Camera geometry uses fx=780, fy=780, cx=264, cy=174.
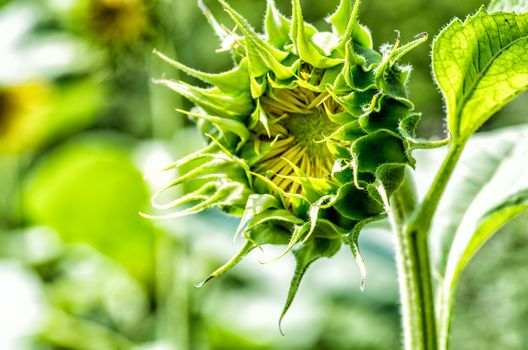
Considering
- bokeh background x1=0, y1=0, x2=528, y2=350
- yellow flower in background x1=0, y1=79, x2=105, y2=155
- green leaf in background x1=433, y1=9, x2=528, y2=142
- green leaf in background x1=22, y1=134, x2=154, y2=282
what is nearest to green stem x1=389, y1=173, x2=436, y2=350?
green leaf in background x1=433, y1=9, x2=528, y2=142

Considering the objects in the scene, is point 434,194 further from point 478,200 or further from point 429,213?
point 478,200

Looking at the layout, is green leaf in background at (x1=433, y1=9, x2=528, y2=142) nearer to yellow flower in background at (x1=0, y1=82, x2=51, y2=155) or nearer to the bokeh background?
the bokeh background

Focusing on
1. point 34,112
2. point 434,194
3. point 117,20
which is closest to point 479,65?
point 434,194

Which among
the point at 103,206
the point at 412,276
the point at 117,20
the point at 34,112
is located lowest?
the point at 412,276

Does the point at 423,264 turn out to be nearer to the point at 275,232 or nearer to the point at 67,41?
the point at 275,232

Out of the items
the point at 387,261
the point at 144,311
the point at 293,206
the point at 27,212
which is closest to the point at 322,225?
the point at 293,206

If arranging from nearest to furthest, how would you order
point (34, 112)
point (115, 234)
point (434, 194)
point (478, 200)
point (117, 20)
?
point (434, 194), point (478, 200), point (117, 20), point (115, 234), point (34, 112)

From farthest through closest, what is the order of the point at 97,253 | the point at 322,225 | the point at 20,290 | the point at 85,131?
the point at 85,131, the point at 97,253, the point at 20,290, the point at 322,225
